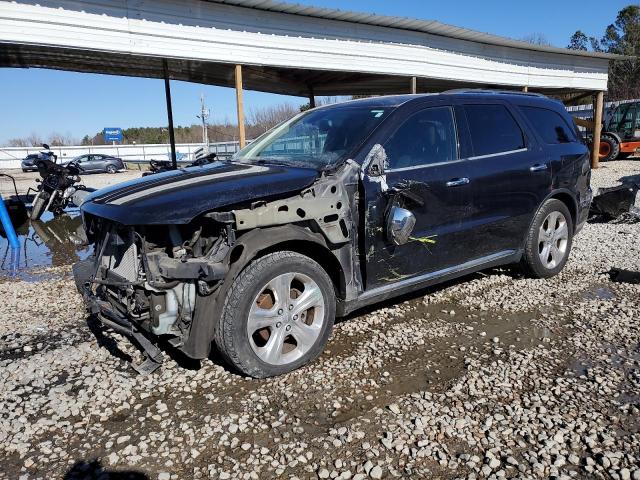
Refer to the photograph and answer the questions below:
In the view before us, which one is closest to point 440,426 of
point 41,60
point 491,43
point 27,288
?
point 27,288

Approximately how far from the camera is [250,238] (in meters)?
2.96

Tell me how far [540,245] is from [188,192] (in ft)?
12.4

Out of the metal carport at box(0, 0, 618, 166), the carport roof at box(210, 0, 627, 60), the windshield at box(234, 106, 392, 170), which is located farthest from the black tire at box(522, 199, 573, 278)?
the carport roof at box(210, 0, 627, 60)

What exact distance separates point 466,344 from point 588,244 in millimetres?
4040

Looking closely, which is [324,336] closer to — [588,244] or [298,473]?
[298,473]

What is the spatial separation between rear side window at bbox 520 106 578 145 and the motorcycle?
9.48 meters

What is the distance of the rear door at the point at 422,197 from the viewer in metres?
3.54

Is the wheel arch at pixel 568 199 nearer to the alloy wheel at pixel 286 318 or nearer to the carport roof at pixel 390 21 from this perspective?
the alloy wheel at pixel 286 318

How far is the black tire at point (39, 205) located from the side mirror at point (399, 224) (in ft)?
32.7

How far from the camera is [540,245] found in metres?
5.00

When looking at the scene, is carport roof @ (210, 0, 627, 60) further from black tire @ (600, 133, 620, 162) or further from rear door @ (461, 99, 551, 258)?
rear door @ (461, 99, 551, 258)

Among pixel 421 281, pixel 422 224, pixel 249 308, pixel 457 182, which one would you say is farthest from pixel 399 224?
pixel 249 308

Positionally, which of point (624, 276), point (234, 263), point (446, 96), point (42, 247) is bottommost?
point (42, 247)

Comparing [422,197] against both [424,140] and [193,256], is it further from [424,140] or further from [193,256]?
[193,256]
